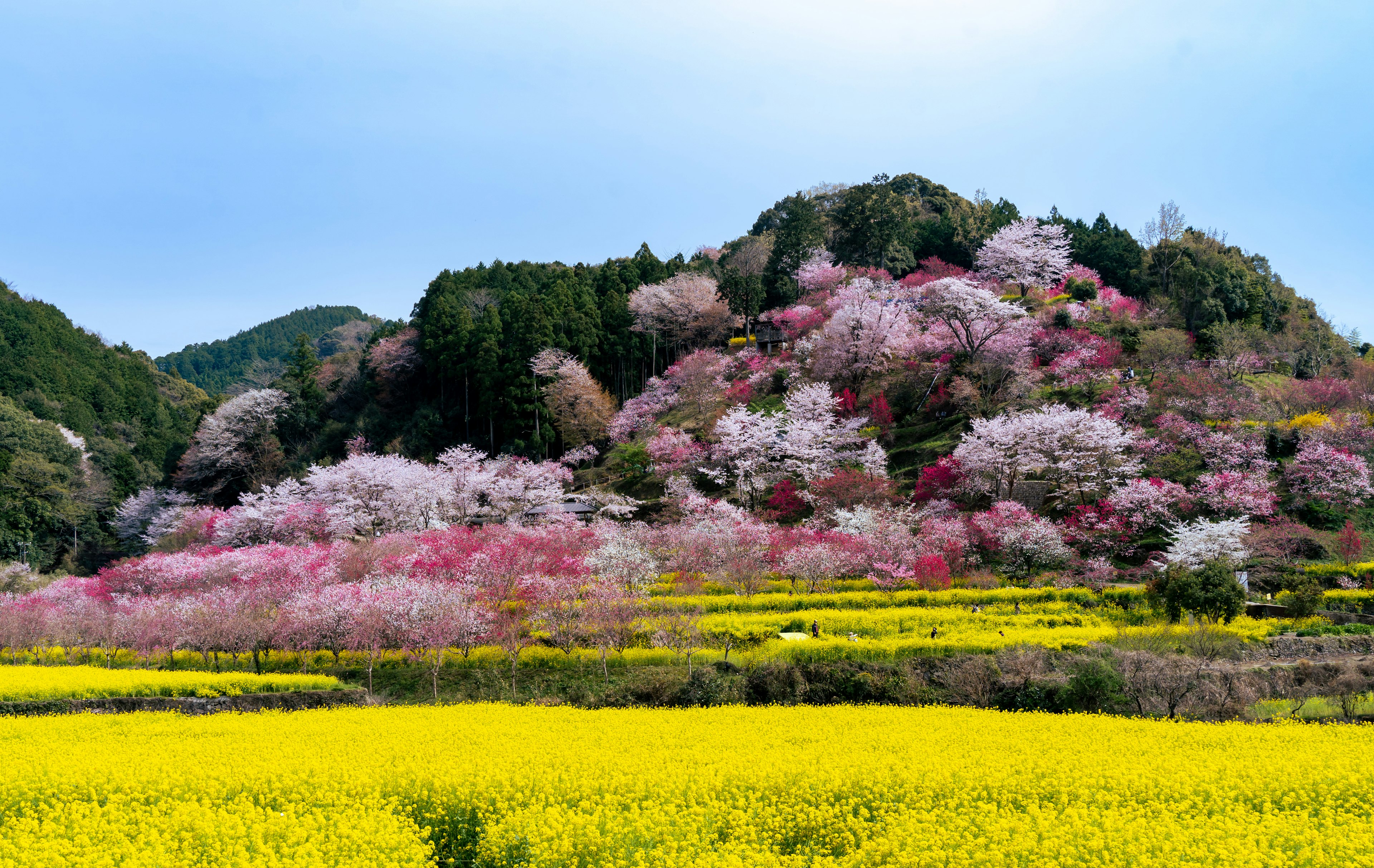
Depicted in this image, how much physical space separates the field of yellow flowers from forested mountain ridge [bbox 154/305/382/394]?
97.2m

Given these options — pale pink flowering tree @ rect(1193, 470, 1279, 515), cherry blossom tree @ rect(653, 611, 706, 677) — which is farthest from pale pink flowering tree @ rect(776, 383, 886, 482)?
cherry blossom tree @ rect(653, 611, 706, 677)

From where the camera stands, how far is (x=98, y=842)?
7.76 metres

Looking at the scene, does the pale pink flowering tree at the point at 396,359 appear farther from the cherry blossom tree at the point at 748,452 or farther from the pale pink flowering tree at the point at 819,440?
the pale pink flowering tree at the point at 819,440

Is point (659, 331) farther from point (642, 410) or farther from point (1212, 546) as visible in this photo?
point (1212, 546)

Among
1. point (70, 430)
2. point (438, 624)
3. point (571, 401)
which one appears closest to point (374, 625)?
point (438, 624)

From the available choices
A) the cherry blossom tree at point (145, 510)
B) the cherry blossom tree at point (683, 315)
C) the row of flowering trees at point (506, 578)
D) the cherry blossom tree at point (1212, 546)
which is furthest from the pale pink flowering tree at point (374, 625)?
the cherry blossom tree at point (145, 510)

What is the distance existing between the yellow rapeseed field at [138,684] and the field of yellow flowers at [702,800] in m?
6.62

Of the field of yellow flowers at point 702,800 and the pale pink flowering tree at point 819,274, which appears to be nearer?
the field of yellow flowers at point 702,800

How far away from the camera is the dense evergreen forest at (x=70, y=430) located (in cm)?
4791

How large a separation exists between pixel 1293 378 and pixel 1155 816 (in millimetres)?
38522

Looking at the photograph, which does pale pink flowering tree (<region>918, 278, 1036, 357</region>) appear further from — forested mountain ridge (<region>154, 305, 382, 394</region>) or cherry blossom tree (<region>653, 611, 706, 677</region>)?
forested mountain ridge (<region>154, 305, 382, 394</region>)

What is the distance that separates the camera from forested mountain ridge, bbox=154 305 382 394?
107m

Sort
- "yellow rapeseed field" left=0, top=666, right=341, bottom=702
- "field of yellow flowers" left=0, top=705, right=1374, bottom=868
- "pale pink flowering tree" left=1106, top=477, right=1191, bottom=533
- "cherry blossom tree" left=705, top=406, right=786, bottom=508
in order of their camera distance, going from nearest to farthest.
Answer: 1. "field of yellow flowers" left=0, top=705, right=1374, bottom=868
2. "yellow rapeseed field" left=0, top=666, right=341, bottom=702
3. "pale pink flowering tree" left=1106, top=477, right=1191, bottom=533
4. "cherry blossom tree" left=705, top=406, right=786, bottom=508

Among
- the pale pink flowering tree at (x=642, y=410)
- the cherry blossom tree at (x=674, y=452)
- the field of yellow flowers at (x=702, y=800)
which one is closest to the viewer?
the field of yellow flowers at (x=702, y=800)
